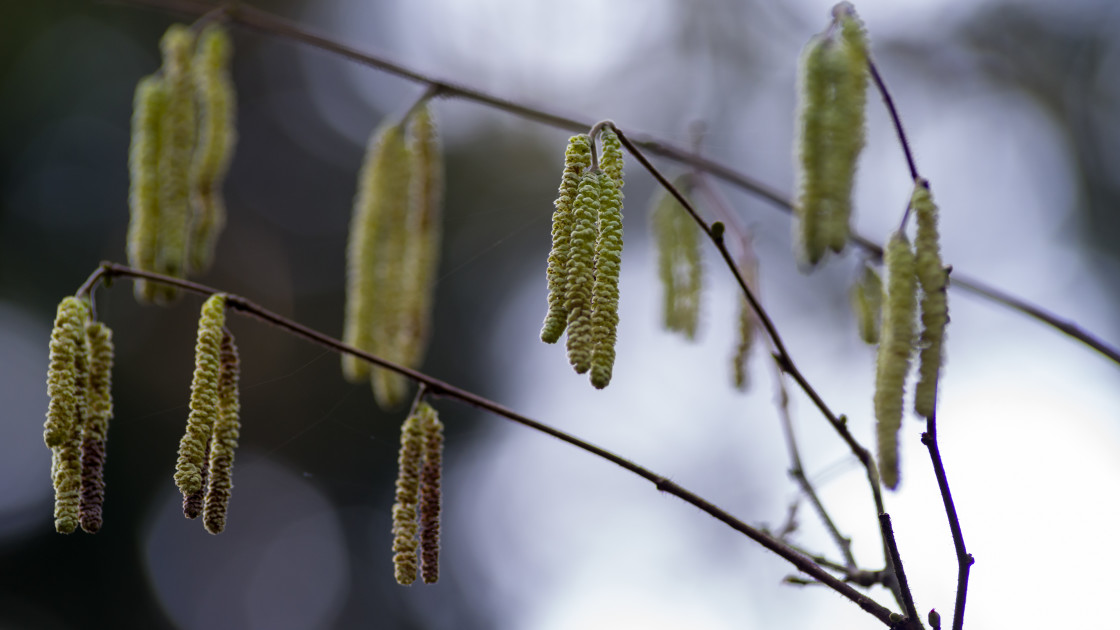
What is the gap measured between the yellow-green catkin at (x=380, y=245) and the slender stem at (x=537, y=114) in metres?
0.16

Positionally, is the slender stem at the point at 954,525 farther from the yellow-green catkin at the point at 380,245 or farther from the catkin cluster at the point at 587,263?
the yellow-green catkin at the point at 380,245

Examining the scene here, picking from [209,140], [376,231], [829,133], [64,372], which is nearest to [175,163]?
[209,140]

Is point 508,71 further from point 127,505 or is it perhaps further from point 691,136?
point 691,136

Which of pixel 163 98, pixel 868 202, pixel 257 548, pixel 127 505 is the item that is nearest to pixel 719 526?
pixel 868 202

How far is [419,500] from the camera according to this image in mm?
872

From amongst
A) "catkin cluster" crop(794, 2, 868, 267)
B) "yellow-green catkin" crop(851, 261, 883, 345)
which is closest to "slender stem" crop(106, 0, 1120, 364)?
"yellow-green catkin" crop(851, 261, 883, 345)

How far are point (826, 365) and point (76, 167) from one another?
3571 millimetres

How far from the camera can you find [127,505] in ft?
11.2

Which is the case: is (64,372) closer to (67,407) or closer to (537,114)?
(67,407)

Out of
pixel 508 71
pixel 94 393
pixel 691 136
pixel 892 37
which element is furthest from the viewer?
pixel 892 37

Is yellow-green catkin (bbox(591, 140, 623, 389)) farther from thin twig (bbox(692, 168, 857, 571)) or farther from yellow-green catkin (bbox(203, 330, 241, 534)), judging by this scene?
yellow-green catkin (bbox(203, 330, 241, 534))

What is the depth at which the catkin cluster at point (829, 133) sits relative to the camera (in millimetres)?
818

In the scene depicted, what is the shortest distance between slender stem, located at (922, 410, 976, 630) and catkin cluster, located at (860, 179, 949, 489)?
2 centimetres

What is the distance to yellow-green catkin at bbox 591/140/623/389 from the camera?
698 millimetres
